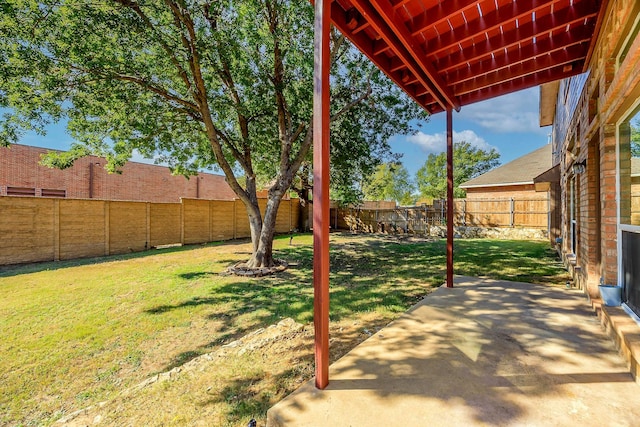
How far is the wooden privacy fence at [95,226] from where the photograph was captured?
712 centimetres

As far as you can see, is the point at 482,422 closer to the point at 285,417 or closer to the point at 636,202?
the point at 285,417

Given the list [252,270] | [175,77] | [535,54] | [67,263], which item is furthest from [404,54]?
[67,263]

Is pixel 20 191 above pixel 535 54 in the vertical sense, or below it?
below

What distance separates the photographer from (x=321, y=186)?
1.91 meters

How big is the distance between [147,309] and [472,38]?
17.8 feet

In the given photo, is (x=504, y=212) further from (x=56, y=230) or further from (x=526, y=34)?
(x=56, y=230)

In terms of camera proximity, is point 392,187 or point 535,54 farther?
point 392,187

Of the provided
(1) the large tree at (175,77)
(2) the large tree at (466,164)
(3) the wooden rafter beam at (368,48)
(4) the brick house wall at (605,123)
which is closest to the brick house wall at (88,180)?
(1) the large tree at (175,77)

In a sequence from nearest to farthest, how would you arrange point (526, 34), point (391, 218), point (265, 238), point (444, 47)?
point (526, 34)
point (444, 47)
point (265, 238)
point (391, 218)

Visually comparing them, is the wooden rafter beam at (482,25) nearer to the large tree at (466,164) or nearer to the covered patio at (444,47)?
the covered patio at (444,47)

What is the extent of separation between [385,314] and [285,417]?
235cm

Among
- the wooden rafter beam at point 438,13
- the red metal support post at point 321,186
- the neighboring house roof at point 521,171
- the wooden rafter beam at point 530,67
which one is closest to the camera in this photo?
the red metal support post at point 321,186

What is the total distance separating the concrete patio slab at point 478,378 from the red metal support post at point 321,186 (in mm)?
324

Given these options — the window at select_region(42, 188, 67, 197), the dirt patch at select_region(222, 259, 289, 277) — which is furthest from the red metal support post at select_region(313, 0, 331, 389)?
the window at select_region(42, 188, 67, 197)
